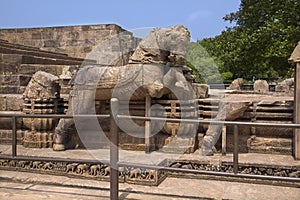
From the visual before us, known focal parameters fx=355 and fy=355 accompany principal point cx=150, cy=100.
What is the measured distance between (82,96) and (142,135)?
0.98m

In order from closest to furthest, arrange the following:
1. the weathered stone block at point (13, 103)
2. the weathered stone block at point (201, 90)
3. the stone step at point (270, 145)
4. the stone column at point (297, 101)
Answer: the stone column at point (297, 101)
the stone step at point (270, 145)
the weathered stone block at point (201, 90)
the weathered stone block at point (13, 103)

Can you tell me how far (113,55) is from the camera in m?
6.05

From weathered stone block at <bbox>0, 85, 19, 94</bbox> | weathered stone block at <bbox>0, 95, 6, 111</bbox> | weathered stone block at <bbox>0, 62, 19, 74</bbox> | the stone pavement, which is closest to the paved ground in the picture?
the stone pavement

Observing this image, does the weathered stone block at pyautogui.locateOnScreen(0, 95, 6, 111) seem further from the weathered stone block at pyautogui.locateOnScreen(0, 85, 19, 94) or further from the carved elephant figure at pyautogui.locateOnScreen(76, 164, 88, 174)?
the carved elephant figure at pyautogui.locateOnScreen(76, 164, 88, 174)

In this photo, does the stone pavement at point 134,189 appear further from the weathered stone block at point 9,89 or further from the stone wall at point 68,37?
the stone wall at point 68,37

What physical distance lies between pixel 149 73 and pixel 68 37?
1106 cm

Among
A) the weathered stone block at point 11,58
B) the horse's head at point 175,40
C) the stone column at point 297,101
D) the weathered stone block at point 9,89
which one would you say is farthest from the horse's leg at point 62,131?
the weathered stone block at point 11,58

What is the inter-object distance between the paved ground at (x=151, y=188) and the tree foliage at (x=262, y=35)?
11593 mm

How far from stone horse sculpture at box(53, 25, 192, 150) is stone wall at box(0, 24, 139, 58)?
31.2 feet

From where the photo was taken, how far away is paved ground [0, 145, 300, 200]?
11.4ft

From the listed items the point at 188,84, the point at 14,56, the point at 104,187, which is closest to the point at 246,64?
the point at 14,56

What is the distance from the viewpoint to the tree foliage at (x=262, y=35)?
14.9 meters

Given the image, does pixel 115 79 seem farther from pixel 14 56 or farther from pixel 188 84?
pixel 14 56

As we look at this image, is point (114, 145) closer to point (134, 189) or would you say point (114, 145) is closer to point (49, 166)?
point (134, 189)
